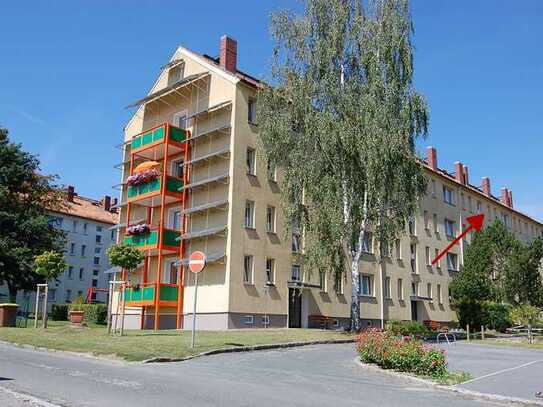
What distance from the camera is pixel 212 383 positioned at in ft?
37.0

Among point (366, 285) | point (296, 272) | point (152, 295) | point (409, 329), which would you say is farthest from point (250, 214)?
point (366, 285)

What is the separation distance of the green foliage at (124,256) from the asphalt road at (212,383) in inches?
307

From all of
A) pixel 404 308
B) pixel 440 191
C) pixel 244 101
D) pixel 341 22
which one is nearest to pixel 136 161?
pixel 244 101

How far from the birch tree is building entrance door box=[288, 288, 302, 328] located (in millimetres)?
5970

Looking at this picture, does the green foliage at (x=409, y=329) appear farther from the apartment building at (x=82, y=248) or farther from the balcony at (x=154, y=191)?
the apartment building at (x=82, y=248)

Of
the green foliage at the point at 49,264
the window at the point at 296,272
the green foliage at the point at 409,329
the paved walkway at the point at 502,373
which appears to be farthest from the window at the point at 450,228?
the green foliage at the point at 49,264

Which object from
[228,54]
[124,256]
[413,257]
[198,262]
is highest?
[228,54]

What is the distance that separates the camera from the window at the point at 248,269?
3083cm

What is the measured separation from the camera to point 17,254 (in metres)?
46.4

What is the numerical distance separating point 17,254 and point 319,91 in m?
30.6

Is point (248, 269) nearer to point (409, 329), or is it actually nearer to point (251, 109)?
point (409, 329)

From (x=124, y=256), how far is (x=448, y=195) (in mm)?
36285

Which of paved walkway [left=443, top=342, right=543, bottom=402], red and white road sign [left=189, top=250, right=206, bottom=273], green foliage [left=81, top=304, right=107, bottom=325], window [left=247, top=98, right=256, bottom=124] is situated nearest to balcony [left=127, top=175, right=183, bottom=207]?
window [left=247, top=98, right=256, bottom=124]

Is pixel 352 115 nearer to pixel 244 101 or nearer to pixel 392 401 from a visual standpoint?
pixel 244 101
